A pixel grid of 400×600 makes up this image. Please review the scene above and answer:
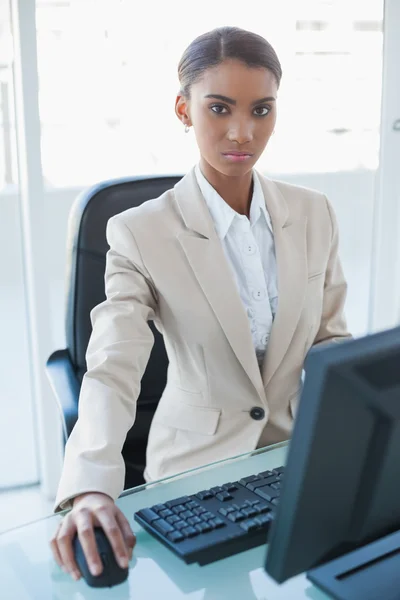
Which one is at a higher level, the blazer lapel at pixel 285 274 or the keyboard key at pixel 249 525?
the blazer lapel at pixel 285 274

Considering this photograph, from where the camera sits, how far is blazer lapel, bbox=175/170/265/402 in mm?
1503

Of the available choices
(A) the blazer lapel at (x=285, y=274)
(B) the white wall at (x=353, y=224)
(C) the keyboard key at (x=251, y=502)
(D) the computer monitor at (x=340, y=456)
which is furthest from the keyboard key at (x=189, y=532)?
(B) the white wall at (x=353, y=224)

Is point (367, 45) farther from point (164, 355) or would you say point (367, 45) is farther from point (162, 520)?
point (162, 520)

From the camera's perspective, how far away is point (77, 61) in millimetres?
2564

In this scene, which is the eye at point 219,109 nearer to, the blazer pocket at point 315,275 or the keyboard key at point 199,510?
the blazer pocket at point 315,275

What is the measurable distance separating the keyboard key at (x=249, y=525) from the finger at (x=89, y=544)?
209 mm

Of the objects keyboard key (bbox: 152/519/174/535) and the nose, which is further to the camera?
the nose

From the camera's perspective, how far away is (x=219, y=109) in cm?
148

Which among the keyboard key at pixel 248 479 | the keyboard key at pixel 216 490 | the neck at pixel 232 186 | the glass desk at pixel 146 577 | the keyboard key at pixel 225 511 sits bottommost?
the glass desk at pixel 146 577

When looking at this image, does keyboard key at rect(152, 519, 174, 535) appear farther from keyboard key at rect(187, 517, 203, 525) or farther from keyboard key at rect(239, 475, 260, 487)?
keyboard key at rect(239, 475, 260, 487)

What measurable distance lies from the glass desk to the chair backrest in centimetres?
72

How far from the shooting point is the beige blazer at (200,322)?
150 cm

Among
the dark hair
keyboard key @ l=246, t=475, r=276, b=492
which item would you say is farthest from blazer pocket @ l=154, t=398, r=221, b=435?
the dark hair

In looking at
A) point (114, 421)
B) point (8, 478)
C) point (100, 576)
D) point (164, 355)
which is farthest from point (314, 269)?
point (8, 478)
